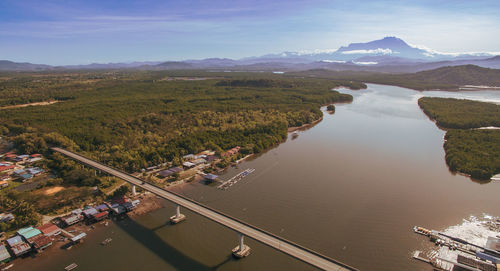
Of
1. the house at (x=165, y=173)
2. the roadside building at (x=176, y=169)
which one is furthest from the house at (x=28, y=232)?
the roadside building at (x=176, y=169)

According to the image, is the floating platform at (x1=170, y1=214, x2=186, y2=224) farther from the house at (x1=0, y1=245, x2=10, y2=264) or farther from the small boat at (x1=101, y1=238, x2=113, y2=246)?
the house at (x1=0, y1=245, x2=10, y2=264)

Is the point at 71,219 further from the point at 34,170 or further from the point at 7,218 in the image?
the point at 34,170

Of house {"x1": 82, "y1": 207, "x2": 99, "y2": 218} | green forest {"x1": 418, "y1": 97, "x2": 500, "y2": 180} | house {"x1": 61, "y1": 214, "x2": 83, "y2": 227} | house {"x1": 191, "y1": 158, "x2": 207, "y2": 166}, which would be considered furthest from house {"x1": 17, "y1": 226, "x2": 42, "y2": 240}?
green forest {"x1": 418, "y1": 97, "x2": 500, "y2": 180}

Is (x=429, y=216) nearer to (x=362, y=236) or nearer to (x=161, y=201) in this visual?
(x=362, y=236)

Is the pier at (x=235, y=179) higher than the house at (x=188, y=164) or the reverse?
the reverse

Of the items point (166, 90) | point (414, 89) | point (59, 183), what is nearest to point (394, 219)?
point (59, 183)

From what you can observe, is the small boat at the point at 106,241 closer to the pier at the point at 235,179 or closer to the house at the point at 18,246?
the house at the point at 18,246
